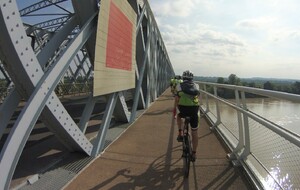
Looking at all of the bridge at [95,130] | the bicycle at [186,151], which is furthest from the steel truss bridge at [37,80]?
the bicycle at [186,151]

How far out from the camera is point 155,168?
16.8 ft

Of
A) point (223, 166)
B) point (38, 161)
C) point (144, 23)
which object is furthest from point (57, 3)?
point (223, 166)

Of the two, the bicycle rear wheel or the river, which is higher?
the river

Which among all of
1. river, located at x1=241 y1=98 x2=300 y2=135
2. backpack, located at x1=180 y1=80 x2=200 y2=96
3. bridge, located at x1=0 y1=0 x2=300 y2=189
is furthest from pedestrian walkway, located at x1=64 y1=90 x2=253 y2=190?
backpack, located at x1=180 y1=80 x2=200 y2=96

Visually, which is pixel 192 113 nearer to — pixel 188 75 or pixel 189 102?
pixel 189 102

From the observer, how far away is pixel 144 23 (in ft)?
42.5

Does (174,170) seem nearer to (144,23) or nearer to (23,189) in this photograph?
(23,189)

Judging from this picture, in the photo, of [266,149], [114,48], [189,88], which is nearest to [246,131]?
[266,149]

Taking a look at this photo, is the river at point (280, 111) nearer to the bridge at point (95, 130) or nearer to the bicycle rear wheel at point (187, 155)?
the bridge at point (95, 130)

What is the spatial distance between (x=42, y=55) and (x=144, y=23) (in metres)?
8.96

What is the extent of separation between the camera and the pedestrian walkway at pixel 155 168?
4398 mm

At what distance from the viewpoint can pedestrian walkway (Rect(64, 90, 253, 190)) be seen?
14.4 ft

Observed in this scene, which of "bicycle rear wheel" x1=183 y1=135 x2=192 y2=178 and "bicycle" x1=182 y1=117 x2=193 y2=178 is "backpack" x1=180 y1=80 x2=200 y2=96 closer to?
"bicycle" x1=182 y1=117 x2=193 y2=178

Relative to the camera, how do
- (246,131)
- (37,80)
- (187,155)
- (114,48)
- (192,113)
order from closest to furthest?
(37,80) → (187,155) → (246,131) → (192,113) → (114,48)
